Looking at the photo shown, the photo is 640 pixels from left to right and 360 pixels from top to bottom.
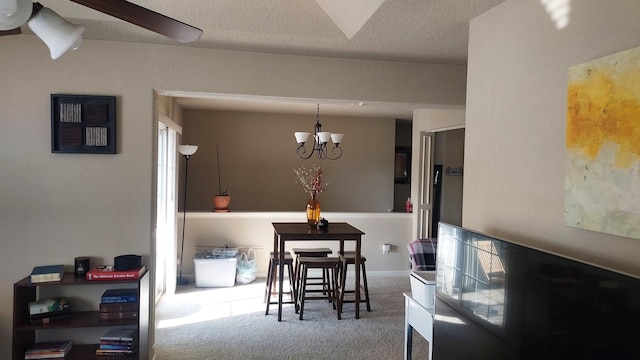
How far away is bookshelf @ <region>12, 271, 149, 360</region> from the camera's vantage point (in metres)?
2.77

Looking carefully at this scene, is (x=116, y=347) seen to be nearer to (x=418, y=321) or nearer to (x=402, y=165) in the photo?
(x=418, y=321)

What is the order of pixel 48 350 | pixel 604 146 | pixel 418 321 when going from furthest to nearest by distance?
pixel 48 350 < pixel 418 321 < pixel 604 146

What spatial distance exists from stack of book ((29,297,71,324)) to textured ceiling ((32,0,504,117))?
1.88 m

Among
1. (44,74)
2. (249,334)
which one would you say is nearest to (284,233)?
(249,334)

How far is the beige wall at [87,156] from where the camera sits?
296 centimetres

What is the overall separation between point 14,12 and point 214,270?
13.7ft

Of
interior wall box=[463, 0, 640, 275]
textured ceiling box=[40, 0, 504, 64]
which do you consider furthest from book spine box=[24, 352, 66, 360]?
interior wall box=[463, 0, 640, 275]

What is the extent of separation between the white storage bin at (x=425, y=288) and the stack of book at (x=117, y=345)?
6.52 feet

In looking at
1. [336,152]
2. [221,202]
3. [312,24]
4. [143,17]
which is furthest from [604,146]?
[336,152]

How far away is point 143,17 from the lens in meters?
1.55

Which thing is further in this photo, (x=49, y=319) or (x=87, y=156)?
(x=87, y=156)

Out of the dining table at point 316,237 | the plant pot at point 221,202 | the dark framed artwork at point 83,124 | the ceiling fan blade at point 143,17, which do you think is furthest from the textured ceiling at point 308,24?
the plant pot at point 221,202

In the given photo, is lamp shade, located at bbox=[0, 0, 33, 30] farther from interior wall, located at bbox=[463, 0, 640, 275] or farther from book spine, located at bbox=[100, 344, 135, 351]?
book spine, located at bbox=[100, 344, 135, 351]

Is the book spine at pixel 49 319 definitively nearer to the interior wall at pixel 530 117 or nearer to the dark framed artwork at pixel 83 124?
the dark framed artwork at pixel 83 124
